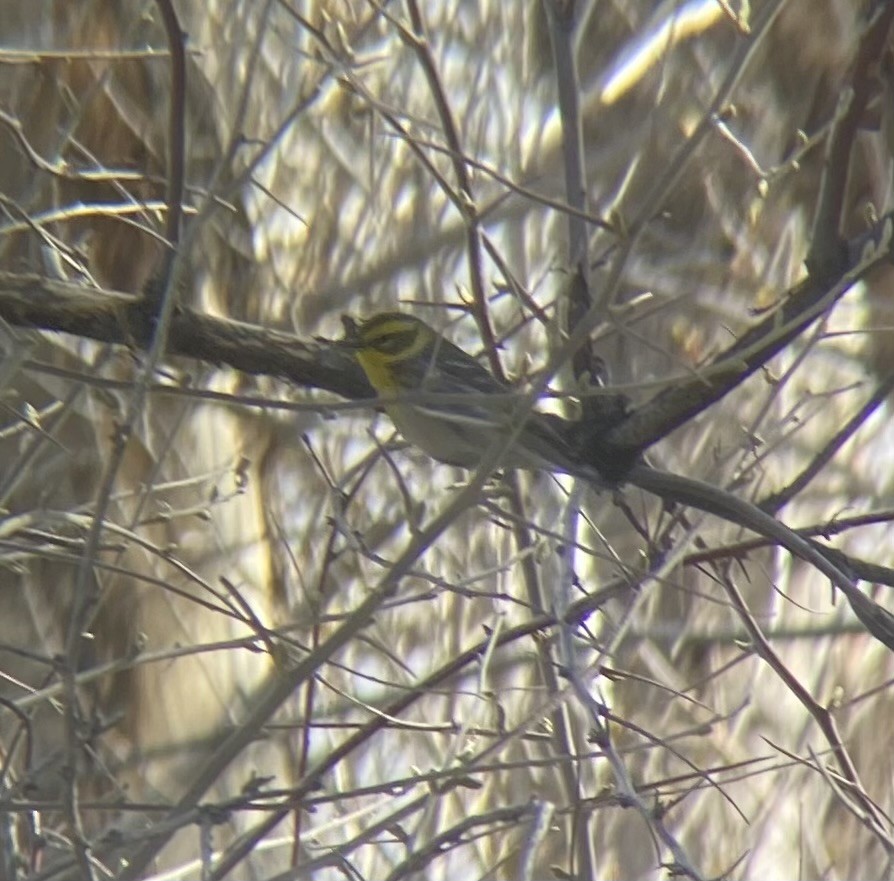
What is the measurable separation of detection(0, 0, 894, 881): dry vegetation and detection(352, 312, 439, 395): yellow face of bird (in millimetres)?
142

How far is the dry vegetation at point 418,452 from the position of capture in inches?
95.8

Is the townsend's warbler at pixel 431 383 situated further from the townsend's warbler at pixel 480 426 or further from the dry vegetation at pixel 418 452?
the dry vegetation at pixel 418 452

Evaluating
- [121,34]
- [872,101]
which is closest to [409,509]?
[872,101]

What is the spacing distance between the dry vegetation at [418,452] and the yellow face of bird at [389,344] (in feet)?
0.47

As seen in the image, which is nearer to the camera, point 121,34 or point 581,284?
point 581,284

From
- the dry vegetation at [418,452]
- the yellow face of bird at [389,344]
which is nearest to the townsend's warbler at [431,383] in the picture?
the yellow face of bird at [389,344]

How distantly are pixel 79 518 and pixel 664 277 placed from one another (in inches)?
150

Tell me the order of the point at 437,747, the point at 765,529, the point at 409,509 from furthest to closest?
the point at 437,747, the point at 765,529, the point at 409,509

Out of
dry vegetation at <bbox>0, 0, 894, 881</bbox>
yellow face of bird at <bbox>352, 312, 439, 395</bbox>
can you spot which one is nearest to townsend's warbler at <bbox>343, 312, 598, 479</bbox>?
yellow face of bird at <bbox>352, 312, 439, 395</bbox>

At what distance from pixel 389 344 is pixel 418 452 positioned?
1.08 m

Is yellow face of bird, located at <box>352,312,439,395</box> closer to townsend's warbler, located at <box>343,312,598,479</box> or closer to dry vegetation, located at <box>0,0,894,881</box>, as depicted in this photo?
townsend's warbler, located at <box>343,312,598,479</box>

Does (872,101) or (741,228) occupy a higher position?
(741,228)

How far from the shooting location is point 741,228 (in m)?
6.82

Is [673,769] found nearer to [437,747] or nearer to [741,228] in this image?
[437,747]
